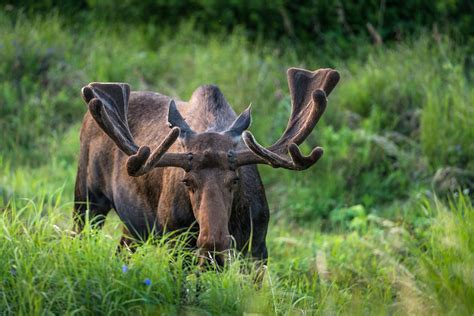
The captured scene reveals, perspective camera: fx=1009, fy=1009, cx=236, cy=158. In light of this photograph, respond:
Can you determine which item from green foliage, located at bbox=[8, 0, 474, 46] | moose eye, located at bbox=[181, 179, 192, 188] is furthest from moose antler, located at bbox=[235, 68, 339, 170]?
green foliage, located at bbox=[8, 0, 474, 46]

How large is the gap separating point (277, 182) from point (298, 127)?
149 inches

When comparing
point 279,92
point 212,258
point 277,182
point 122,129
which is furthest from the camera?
point 279,92

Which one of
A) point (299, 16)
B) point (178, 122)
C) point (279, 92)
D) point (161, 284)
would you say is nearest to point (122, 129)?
point (178, 122)

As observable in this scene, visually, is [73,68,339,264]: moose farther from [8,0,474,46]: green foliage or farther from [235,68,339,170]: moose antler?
[8,0,474,46]: green foliage

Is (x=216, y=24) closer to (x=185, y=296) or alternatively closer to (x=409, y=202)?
(x=409, y=202)

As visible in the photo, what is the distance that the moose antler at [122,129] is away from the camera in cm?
602

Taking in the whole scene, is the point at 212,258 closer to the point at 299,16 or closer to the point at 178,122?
the point at 178,122

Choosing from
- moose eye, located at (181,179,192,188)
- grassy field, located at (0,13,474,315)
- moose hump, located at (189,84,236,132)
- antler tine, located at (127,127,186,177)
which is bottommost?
grassy field, located at (0,13,474,315)

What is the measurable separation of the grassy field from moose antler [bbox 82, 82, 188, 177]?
1.58 feet

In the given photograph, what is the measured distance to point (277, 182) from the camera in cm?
1041

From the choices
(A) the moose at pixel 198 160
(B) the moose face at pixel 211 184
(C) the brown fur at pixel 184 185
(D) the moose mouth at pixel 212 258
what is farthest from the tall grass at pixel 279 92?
(D) the moose mouth at pixel 212 258

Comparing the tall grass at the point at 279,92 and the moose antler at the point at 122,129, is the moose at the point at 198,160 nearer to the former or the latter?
the moose antler at the point at 122,129

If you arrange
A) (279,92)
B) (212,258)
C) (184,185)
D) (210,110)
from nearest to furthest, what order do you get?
(212,258) < (184,185) < (210,110) < (279,92)

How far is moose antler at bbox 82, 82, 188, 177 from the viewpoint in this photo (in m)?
6.02
